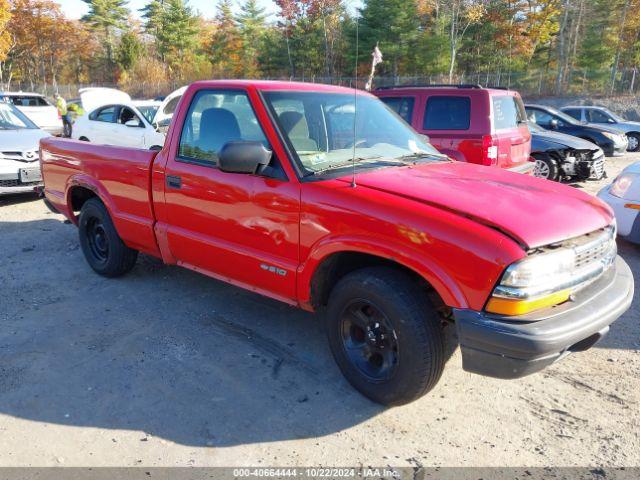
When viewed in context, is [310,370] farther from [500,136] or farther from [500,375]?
[500,136]

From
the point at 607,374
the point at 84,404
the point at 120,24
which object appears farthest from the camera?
the point at 120,24

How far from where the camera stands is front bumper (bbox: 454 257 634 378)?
8.11ft

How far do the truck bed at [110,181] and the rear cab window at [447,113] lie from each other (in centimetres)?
509

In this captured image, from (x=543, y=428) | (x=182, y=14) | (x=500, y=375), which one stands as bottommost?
(x=543, y=428)

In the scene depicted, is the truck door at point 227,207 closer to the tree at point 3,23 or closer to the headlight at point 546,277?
the headlight at point 546,277

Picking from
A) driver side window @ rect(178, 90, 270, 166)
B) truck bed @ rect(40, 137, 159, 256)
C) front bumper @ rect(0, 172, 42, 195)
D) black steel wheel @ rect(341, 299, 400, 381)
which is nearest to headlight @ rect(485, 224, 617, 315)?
black steel wheel @ rect(341, 299, 400, 381)

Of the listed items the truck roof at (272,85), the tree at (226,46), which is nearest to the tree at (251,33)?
the tree at (226,46)

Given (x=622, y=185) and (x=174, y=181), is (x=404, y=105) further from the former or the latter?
(x=174, y=181)

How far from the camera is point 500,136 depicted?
25.3 ft

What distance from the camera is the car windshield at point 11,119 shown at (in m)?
9.48

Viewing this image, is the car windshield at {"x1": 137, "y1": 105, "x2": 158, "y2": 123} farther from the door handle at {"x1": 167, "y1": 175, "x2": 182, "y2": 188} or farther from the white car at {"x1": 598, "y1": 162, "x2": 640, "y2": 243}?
the white car at {"x1": 598, "y1": 162, "x2": 640, "y2": 243}

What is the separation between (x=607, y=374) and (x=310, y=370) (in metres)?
2.07

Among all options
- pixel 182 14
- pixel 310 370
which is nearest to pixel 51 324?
pixel 310 370

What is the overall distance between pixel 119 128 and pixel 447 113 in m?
7.60
